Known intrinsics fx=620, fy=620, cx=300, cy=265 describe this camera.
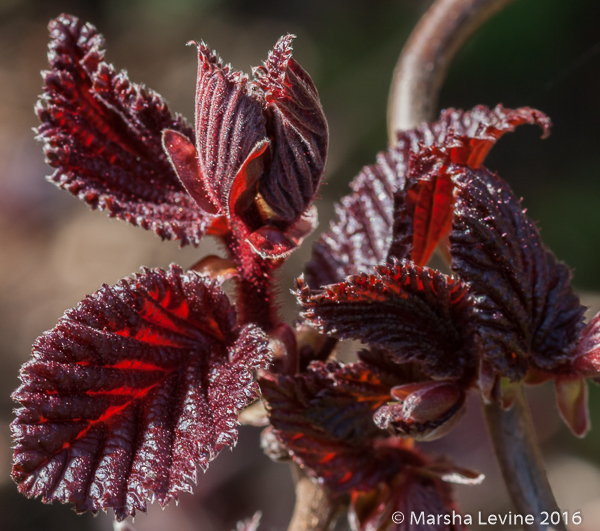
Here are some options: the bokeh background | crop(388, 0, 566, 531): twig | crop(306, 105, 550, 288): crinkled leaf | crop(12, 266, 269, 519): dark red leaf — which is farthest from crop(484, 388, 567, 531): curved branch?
the bokeh background

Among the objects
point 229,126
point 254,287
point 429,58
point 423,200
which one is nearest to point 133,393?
point 254,287

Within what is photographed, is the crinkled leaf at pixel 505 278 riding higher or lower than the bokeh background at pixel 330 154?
lower

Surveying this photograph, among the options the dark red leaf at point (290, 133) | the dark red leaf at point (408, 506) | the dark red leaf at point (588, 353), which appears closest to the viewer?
the dark red leaf at point (290, 133)

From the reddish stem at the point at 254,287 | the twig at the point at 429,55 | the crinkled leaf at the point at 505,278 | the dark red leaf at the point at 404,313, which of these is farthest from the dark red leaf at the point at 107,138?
the twig at the point at 429,55

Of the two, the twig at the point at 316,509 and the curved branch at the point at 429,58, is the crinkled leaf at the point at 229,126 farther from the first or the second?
the curved branch at the point at 429,58

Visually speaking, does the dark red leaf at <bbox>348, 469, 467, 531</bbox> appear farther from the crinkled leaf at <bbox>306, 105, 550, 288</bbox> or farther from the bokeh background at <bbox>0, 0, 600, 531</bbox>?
the bokeh background at <bbox>0, 0, 600, 531</bbox>

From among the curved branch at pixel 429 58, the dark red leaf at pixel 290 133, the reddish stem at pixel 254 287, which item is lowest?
the reddish stem at pixel 254 287

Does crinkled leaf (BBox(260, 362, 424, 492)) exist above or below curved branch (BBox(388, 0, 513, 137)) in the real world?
below

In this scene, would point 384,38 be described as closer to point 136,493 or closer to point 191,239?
point 191,239
